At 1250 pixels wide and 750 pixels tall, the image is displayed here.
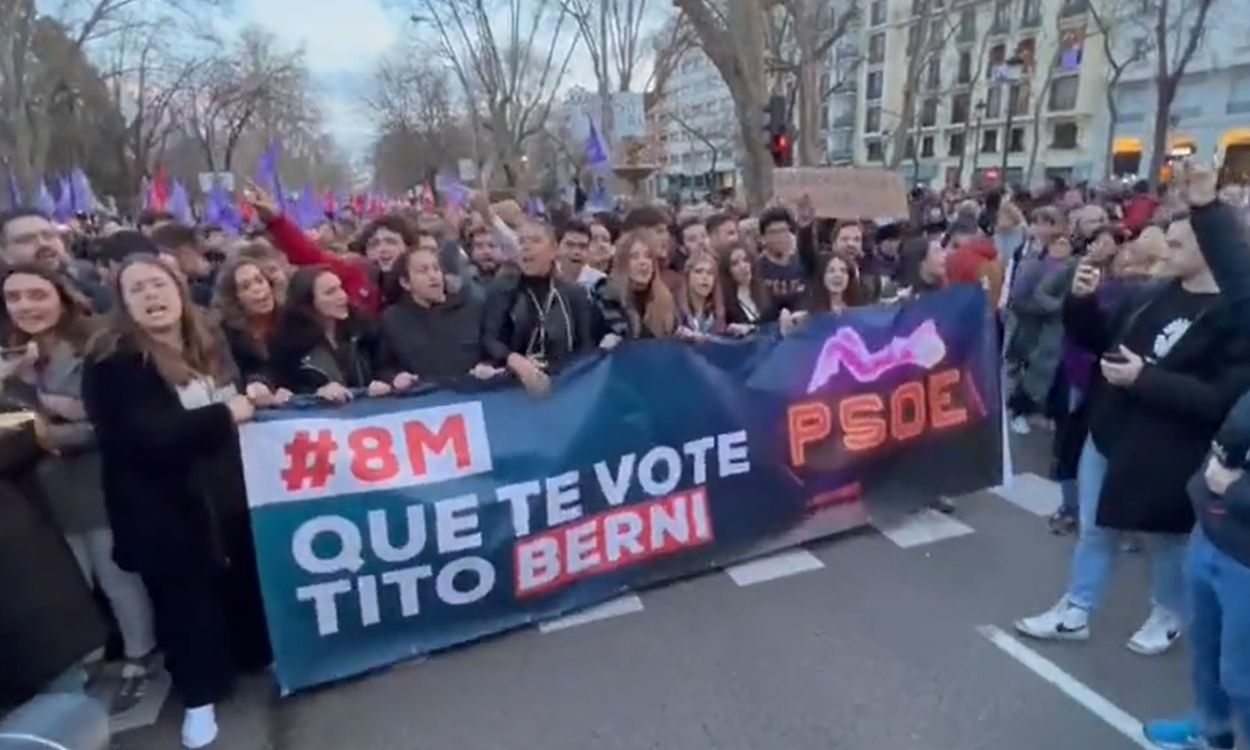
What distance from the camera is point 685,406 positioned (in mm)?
4352

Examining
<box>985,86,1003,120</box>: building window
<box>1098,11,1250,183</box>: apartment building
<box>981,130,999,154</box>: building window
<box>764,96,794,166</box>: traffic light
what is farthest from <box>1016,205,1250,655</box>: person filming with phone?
<box>981,130,999,154</box>: building window

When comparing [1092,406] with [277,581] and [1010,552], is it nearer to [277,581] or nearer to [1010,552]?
[1010,552]

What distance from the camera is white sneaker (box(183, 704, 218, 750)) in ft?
10.9

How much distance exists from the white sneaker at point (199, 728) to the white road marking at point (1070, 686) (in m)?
3.00

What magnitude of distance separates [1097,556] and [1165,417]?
0.77m

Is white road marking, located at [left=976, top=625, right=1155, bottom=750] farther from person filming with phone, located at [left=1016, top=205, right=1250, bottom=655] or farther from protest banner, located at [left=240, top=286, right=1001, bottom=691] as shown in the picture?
protest banner, located at [left=240, top=286, right=1001, bottom=691]

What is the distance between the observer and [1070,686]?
3.53 meters

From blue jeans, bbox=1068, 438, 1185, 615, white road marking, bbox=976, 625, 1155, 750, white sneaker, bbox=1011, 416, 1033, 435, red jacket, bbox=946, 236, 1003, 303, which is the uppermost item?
red jacket, bbox=946, 236, 1003, 303

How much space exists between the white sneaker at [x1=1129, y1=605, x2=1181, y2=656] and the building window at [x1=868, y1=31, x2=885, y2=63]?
2836 inches

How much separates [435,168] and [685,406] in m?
59.7

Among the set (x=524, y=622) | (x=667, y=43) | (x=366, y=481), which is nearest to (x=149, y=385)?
(x=366, y=481)

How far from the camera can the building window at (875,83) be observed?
71.7m

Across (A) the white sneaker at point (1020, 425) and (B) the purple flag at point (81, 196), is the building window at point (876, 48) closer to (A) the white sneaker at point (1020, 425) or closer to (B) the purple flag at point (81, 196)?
(B) the purple flag at point (81, 196)

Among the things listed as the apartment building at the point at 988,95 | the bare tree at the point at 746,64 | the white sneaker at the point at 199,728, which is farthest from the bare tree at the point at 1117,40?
the white sneaker at the point at 199,728
